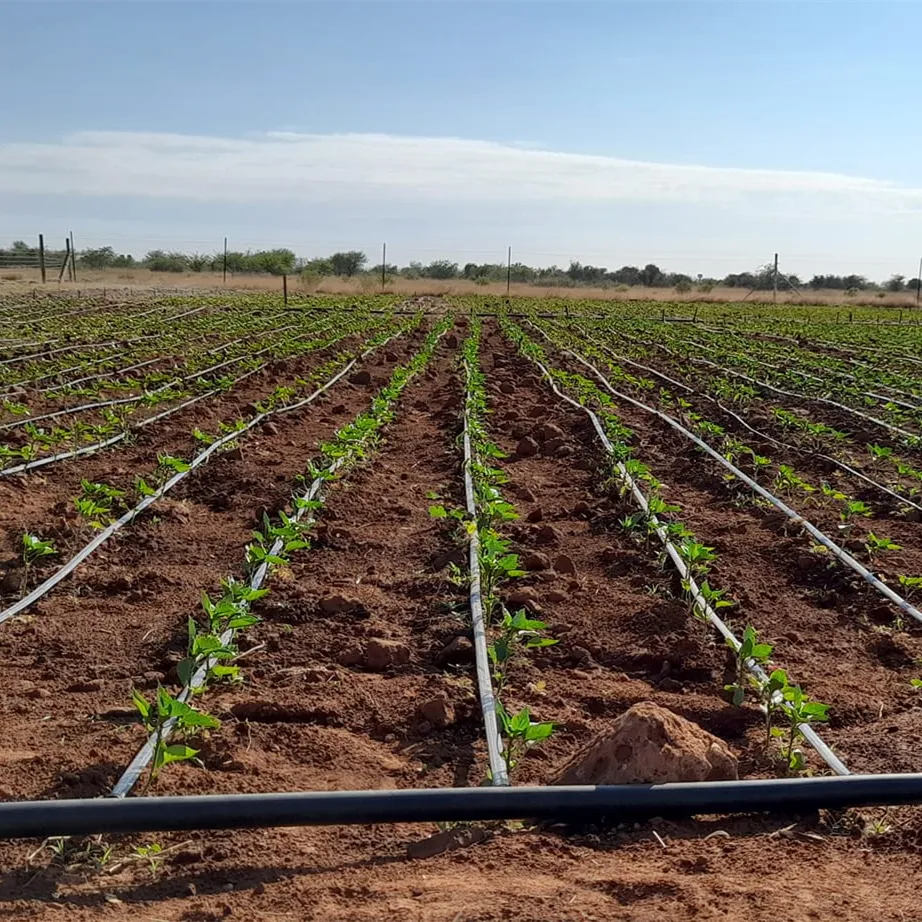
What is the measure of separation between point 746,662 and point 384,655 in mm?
1435

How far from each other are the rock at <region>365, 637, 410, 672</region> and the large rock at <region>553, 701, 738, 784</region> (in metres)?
1.19

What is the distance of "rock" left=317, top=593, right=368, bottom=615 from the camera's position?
4.52 metres

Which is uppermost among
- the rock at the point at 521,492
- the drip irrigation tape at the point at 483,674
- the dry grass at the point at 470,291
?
the dry grass at the point at 470,291

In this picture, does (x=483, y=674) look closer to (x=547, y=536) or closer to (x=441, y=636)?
(x=441, y=636)

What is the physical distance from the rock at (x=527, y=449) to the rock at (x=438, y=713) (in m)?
4.96

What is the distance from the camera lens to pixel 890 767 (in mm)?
3180

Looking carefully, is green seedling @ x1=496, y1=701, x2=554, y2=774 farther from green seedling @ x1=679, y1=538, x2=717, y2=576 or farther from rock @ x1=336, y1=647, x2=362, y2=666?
green seedling @ x1=679, y1=538, x2=717, y2=576

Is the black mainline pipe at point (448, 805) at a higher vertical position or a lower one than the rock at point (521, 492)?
lower

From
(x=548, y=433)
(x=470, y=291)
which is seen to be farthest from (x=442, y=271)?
(x=548, y=433)

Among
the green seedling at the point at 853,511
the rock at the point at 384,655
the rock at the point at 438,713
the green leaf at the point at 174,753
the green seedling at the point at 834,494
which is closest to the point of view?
the green leaf at the point at 174,753

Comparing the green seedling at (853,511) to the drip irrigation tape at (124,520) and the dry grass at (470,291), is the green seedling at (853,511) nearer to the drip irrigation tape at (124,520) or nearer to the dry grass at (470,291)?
the drip irrigation tape at (124,520)

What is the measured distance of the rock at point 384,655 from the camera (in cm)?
398

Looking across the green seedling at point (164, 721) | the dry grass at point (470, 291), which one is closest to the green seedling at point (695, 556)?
the green seedling at point (164, 721)

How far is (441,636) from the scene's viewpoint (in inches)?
169
